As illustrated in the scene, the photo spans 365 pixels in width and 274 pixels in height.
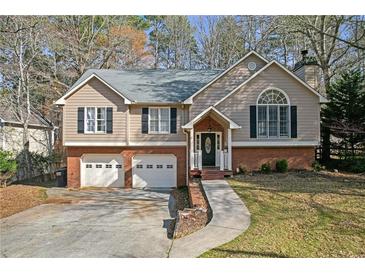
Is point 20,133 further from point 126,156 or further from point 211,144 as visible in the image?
point 211,144

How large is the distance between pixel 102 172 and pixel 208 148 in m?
6.23

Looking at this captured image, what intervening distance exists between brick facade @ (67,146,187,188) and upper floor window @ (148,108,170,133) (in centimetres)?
107

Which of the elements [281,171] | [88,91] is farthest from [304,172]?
[88,91]

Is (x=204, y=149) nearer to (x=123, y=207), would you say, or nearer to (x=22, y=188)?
(x=123, y=207)

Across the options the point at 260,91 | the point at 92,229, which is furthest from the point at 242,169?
the point at 92,229

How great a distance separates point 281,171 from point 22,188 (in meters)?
13.9

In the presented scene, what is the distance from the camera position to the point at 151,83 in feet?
59.4

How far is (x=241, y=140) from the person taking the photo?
1577 centimetres

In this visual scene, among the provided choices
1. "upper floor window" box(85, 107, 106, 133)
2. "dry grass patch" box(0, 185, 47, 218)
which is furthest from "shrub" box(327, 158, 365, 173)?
"dry grass patch" box(0, 185, 47, 218)

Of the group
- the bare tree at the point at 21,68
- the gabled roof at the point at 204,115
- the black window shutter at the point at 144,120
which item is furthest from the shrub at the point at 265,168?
the bare tree at the point at 21,68

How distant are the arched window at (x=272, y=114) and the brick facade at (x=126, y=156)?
4531 mm

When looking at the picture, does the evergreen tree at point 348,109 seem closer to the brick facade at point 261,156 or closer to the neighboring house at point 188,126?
Answer: the neighboring house at point 188,126

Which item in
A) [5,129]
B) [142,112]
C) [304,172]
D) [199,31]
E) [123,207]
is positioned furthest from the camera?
[199,31]

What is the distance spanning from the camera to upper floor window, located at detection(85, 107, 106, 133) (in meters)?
16.5
